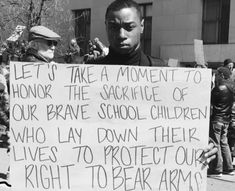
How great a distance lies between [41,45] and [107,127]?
7.37ft

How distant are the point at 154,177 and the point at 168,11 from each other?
19.5 metres

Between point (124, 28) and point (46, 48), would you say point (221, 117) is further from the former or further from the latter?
point (124, 28)

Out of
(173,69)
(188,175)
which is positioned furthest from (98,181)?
(173,69)

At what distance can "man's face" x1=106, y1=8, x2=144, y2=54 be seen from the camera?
8.24 feet

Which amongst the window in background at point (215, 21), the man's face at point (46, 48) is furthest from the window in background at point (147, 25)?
the man's face at point (46, 48)

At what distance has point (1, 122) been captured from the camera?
20.9 ft

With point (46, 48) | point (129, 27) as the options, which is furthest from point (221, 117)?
point (129, 27)

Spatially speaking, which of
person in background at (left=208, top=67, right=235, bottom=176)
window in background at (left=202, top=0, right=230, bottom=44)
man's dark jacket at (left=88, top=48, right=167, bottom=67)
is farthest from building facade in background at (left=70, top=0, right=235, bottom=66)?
man's dark jacket at (left=88, top=48, right=167, bottom=67)

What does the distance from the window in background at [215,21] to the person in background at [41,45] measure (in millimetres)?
16388

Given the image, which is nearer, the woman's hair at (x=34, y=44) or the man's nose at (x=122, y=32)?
the man's nose at (x=122, y=32)

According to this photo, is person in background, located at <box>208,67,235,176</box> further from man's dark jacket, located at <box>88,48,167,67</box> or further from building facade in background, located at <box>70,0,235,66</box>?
building facade in background, located at <box>70,0,235,66</box>

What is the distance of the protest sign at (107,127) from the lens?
2564mm

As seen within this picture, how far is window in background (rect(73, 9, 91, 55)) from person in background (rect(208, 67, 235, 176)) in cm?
1791

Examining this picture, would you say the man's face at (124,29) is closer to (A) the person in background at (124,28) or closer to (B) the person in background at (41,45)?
(A) the person in background at (124,28)
